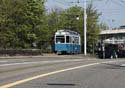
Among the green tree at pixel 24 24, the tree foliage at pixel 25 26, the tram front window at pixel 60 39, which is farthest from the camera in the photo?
the green tree at pixel 24 24

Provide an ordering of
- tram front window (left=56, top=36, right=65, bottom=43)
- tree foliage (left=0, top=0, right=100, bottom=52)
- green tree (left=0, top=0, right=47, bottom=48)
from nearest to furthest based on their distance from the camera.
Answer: tram front window (left=56, top=36, right=65, bottom=43) → tree foliage (left=0, top=0, right=100, bottom=52) → green tree (left=0, top=0, right=47, bottom=48)

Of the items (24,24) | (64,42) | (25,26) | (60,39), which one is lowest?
(64,42)

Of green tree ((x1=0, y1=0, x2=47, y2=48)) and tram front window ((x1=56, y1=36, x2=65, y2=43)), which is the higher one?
green tree ((x1=0, y1=0, x2=47, y2=48))

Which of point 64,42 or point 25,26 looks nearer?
point 64,42

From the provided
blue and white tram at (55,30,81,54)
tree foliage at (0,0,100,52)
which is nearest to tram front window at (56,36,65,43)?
blue and white tram at (55,30,81,54)

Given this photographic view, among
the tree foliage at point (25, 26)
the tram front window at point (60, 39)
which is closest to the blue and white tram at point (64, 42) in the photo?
the tram front window at point (60, 39)

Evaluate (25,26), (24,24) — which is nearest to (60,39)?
(25,26)

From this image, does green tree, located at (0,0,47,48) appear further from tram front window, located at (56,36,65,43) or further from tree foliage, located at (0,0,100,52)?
tram front window, located at (56,36,65,43)

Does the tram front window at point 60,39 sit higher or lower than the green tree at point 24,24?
lower

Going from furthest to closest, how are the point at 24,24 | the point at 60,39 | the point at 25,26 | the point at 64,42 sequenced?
1. the point at 24,24
2. the point at 25,26
3. the point at 60,39
4. the point at 64,42

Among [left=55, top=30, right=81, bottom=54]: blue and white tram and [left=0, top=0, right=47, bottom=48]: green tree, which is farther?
[left=0, top=0, right=47, bottom=48]: green tree

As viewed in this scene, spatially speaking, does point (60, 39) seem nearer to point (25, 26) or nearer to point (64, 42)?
point (64, 42)

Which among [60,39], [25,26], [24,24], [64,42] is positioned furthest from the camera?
[24,24]

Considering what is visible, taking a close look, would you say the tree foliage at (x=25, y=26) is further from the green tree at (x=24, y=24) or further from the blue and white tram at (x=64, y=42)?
the blue and white tram at (x=64, y=42)
